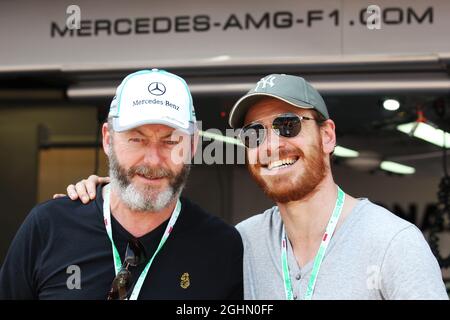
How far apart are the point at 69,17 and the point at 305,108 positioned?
6.83ft

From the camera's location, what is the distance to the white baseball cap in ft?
6.70

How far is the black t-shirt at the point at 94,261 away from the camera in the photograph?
197 centimetres

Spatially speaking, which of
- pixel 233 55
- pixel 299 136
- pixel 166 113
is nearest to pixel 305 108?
pixel 299 136

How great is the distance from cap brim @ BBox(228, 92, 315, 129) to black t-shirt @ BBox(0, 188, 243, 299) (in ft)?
1.30

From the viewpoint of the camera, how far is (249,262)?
2.08 metres

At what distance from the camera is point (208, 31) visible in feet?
11.7

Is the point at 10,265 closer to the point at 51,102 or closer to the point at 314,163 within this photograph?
the point at 314,163

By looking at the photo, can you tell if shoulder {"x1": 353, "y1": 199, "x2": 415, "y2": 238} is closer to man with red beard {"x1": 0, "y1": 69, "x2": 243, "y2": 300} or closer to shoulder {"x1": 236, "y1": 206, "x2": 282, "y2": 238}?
shoulder {"x1": 236, "y1": 206, "x2": 282, "y2": 238}

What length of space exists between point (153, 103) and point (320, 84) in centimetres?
162

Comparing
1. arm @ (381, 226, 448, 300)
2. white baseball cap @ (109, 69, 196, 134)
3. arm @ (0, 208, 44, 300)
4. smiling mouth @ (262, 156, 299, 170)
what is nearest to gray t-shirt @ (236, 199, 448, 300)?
arm @ (381, 226, 448, 300)

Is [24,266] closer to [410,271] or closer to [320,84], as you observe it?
[410,271]

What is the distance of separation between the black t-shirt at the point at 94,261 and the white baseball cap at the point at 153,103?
1.01ft

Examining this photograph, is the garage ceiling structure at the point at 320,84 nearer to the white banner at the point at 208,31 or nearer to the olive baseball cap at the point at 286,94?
the white banner at the point at 208,31

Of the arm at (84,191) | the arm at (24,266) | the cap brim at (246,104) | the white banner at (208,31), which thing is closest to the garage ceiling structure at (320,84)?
the white banner at (208,31)
